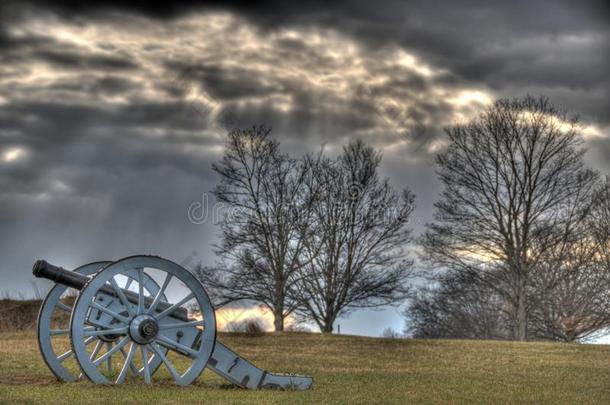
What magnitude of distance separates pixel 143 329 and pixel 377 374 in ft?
24.6

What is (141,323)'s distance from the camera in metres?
13.6

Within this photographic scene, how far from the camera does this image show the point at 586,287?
38.5 meters

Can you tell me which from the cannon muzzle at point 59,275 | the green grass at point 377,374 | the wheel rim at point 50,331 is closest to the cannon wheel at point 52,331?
the wheel rim at point 50,331

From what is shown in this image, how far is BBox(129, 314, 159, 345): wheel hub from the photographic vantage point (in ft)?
44.5

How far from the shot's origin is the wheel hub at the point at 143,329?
44.5 ft

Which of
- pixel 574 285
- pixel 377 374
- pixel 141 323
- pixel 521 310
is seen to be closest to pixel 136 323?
pixel 141 323

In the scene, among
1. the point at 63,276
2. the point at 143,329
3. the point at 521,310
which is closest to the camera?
the point at 143,329

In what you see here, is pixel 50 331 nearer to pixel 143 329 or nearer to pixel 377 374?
pixel 143 329

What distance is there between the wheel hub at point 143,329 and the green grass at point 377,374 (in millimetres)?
787

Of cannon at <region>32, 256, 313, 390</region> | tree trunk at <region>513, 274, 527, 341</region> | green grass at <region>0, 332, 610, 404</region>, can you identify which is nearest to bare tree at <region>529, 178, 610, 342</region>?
tree trunk at <region>513, 274, 527, 341</region>

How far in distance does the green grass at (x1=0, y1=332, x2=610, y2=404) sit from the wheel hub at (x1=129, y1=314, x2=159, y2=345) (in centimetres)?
79

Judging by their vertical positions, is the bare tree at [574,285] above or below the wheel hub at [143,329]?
above

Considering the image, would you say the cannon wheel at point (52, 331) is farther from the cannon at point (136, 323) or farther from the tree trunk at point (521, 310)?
the tree trunk at point (521, 310)

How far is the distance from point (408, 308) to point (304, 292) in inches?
361
